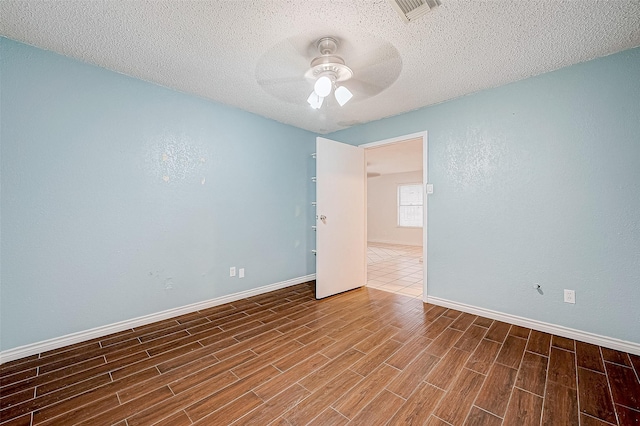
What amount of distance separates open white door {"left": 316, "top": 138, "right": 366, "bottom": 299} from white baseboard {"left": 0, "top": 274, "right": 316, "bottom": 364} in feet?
3.04

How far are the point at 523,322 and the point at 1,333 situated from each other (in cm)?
441

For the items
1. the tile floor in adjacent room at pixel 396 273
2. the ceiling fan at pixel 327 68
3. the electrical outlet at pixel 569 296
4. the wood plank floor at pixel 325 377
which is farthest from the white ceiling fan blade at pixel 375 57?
the tile floor in adjacent room at pixel 396 273

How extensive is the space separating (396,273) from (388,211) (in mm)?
4824

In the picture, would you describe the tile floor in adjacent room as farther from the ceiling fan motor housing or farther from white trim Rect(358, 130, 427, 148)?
the ceiling fan motor housing

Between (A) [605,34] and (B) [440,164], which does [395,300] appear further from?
(A) [605,34]

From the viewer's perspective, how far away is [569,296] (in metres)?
2.26

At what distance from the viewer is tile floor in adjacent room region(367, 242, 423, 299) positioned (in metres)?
3.71

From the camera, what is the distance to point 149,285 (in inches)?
101

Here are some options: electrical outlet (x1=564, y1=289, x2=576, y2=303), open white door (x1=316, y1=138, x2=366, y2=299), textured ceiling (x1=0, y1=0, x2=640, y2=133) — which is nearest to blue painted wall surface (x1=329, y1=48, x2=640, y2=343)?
electrical outlet (x1=564, y1=289, x2=576, y2=303)

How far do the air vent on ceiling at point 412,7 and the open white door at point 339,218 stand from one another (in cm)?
178

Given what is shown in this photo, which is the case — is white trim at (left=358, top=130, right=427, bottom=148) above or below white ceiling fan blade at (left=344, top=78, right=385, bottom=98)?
below

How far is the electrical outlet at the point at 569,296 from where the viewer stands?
224 cm

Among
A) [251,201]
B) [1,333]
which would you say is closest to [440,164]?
[251,201]

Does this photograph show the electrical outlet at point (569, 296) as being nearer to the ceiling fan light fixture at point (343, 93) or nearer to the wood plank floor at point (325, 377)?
the wood plank floor at point (325, 377)
